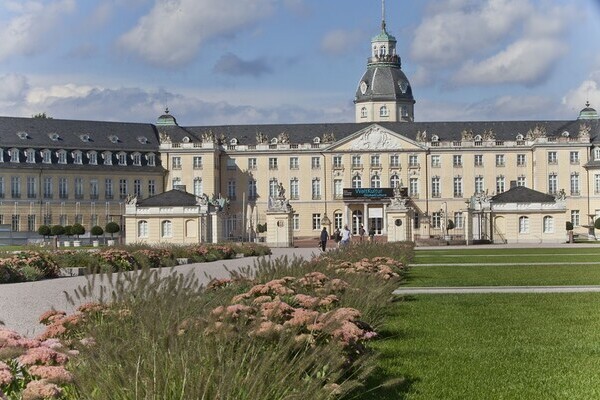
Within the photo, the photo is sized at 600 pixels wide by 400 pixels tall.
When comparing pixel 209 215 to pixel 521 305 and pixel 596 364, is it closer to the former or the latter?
pixel 521 305

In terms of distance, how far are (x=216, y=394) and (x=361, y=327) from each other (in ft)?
14.3

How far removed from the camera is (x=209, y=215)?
6444 centimetres

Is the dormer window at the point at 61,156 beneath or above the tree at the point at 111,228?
above

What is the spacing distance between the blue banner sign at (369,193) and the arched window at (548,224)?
1042 inches

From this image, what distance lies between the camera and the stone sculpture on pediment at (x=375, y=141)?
93000mm

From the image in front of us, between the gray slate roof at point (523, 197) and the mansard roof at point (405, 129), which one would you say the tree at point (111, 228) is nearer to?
the mansard roof at point (405, 129)

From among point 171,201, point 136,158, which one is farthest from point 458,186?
point 171,201

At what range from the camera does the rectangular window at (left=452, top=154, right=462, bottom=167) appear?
304ft

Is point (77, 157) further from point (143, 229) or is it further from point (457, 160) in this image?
point (457, 160)

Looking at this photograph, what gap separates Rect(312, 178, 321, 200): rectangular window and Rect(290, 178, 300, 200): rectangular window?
1.42 metres

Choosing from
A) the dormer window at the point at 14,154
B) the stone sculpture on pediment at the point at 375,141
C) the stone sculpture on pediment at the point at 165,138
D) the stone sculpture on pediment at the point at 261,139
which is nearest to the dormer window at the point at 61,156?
the dormer window at the point at 14,154

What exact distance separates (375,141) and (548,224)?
30.1 meters

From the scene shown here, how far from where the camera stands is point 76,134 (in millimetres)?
89312

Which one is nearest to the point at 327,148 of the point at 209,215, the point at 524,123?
the point at 524,123
